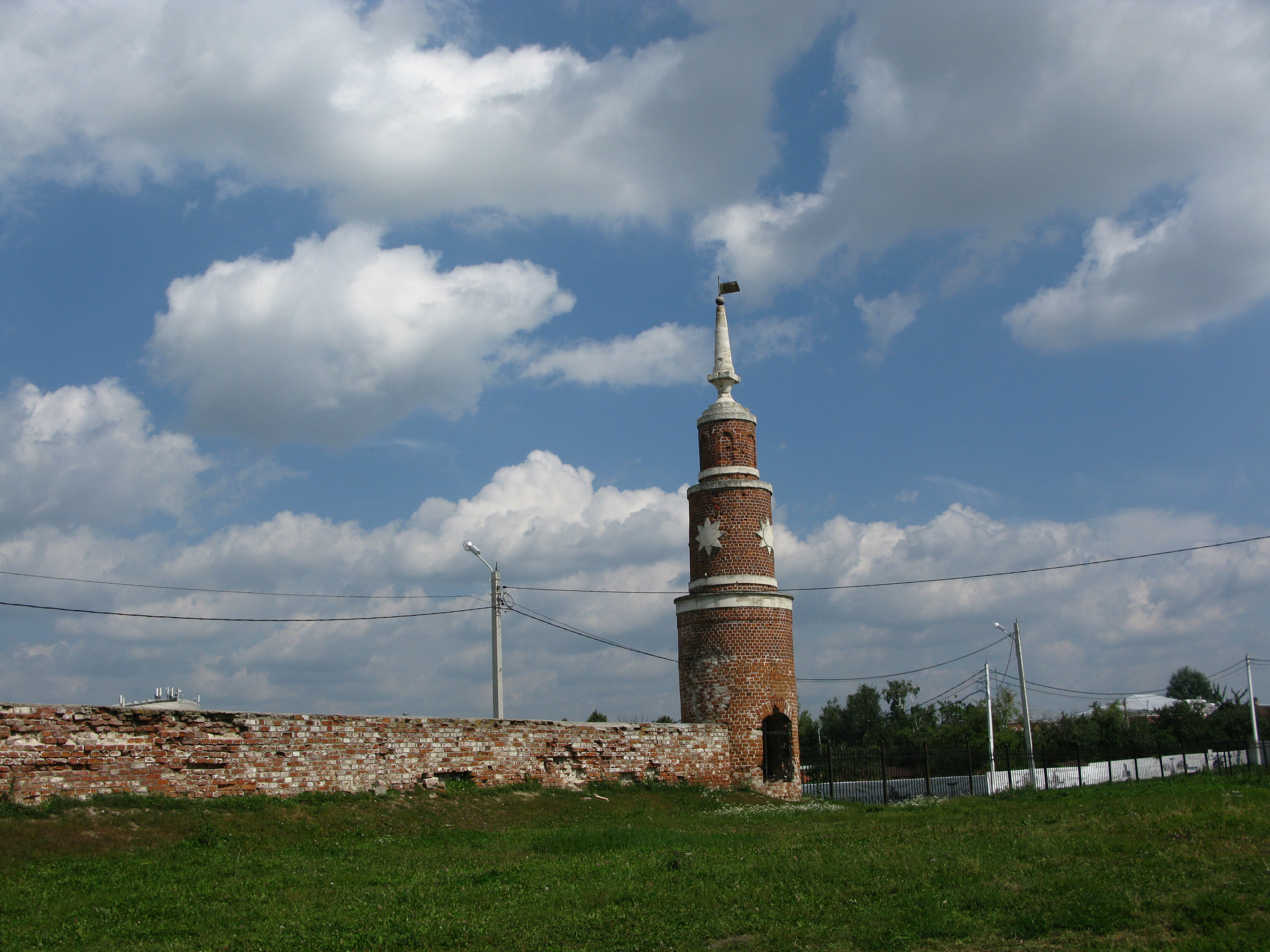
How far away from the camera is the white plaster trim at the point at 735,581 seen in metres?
22.7

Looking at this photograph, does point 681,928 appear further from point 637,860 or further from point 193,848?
point 193,848

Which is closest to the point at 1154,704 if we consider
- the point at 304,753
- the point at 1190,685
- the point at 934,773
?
the point at 1190,685

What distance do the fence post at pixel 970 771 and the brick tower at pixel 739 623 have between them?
15.9 ft

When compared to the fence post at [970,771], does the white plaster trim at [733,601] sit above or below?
above

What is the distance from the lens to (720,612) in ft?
73.5

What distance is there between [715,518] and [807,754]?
8.15 m

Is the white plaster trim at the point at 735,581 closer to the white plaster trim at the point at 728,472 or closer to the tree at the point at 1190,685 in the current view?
the white plaster trim at the point at 728,472

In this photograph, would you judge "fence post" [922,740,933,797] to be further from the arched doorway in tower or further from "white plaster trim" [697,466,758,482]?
"white plaster trim" [697,466,758,482]

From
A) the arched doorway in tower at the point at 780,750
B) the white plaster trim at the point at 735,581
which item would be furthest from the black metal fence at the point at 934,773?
the white plaster trim at the point at 735,581

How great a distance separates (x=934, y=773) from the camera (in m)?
27.1

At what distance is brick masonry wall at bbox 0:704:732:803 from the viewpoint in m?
13.7

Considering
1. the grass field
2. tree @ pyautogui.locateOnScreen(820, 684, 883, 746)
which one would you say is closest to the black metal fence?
the grass field

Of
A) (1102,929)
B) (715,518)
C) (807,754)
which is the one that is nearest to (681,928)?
(1102,929)

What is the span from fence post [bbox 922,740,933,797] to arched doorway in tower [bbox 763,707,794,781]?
3212 mm
